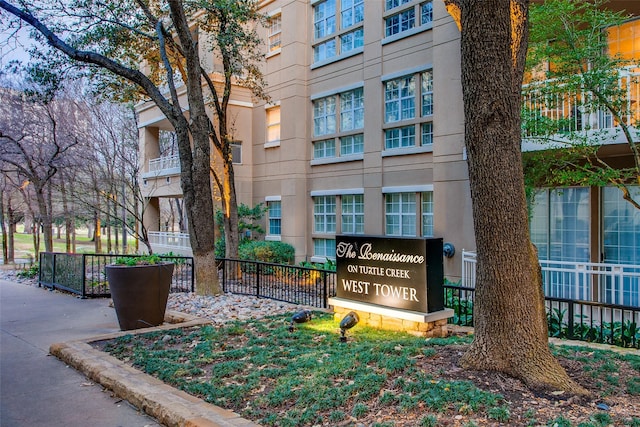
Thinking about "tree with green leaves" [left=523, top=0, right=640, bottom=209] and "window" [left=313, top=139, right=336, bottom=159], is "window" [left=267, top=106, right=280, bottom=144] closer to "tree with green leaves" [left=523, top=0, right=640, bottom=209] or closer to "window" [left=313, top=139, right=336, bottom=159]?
"window" [left=313, top=139, right=336, bottom=159]

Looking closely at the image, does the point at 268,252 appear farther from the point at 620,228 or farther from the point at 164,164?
the point at 620,228

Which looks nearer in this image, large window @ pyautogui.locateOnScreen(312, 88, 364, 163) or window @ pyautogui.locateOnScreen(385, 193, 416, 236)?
window @ pyautogui.locateOnScreen(385, 193, 416, 236)

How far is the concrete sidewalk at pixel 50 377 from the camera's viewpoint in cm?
492

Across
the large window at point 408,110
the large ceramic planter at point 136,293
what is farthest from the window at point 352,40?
the large ceramic planter at point 136,293

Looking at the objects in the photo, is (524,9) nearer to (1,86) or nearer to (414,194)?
(414,194)

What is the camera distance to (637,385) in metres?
4.78

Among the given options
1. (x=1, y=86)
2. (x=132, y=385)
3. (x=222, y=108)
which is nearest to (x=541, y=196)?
(x=222, y=108)

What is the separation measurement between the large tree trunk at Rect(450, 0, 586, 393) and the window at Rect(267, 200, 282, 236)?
624 inches

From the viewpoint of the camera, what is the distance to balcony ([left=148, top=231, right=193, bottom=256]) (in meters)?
22.2

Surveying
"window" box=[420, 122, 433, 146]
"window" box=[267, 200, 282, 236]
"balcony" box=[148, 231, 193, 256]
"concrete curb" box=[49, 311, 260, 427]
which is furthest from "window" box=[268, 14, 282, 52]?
"concrete curb" box=[49, 311, 260, 427]

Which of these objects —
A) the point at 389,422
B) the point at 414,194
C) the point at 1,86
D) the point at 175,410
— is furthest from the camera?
the point at 1,86

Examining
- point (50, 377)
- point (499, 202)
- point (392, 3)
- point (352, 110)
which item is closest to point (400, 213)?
point (352, 110)

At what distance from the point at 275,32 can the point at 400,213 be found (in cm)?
1020

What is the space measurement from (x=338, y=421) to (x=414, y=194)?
12241mm
